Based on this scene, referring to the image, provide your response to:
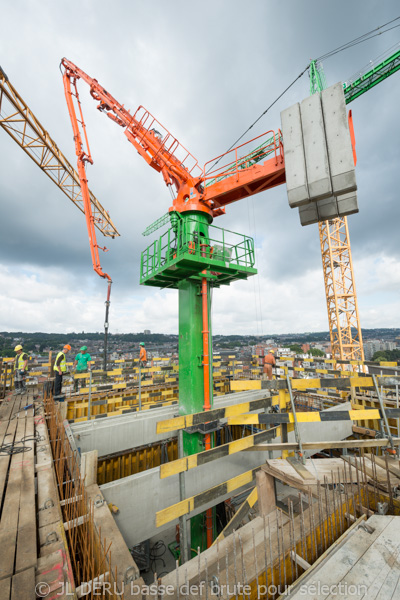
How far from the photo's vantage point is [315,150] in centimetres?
611

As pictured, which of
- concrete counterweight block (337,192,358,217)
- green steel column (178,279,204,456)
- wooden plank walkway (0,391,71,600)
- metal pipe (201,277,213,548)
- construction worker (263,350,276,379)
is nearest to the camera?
wooden plank walkway (0,391,71,600)

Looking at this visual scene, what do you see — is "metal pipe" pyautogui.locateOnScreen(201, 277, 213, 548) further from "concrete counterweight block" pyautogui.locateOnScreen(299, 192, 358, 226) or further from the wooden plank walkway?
the wooden plank walkway

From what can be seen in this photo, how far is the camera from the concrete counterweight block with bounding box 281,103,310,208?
6242 mm

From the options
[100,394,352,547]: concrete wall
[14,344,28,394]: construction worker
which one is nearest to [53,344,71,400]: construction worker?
[14,344,28,394]: construction worker

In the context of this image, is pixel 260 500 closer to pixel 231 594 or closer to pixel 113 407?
pixel 231 594

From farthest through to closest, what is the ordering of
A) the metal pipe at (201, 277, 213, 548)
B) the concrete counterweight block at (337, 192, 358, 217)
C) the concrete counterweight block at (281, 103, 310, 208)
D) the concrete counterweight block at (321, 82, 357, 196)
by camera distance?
the metal pipe at (201, 277, 213, 548), the concrete counterweight block at (337, 192, 358, 217), the concrete counterweight block at (281, 103, 310, 208), the concrete counterweight block at (321, 82, 357, 196)

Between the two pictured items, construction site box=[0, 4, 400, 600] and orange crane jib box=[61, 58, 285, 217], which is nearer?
construction site box=[0, 4, 400, 600]

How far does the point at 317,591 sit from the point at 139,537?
4069mm

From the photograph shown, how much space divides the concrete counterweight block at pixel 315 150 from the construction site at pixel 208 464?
3 cm

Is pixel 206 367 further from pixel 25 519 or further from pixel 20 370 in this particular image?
pixel 20 370

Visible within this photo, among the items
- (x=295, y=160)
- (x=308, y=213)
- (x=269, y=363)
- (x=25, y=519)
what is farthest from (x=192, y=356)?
(x=295, y=160)

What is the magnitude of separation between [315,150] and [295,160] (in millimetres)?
489

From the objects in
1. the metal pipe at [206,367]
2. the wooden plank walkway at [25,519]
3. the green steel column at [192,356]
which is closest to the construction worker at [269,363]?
the metal pipe at [206,367]

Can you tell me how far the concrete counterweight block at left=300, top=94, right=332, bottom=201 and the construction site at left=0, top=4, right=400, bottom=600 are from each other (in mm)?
28
